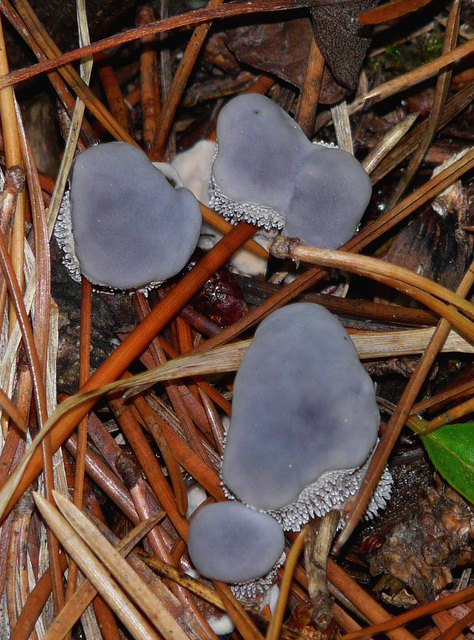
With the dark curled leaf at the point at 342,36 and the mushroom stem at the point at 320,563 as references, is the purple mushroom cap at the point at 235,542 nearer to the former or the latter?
the mushroom stem at the point at 320,563

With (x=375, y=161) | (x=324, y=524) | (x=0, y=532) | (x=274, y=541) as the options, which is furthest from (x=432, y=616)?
(x=375, y=161)

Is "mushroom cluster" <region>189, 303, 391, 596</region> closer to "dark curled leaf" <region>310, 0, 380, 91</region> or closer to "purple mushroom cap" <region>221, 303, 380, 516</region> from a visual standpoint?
"purple mushroom cap" <region>221, 303, 380, 516</region>

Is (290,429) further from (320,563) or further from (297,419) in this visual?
(320,563)

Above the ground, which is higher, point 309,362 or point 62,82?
point 62,82

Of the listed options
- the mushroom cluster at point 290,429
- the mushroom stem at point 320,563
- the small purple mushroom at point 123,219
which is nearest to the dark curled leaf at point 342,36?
the small purple mushroom at point 123,219

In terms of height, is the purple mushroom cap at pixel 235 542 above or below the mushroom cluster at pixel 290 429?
below

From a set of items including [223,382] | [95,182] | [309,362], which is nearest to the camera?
[309,362]

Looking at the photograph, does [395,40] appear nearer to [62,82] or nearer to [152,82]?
[152,82]
